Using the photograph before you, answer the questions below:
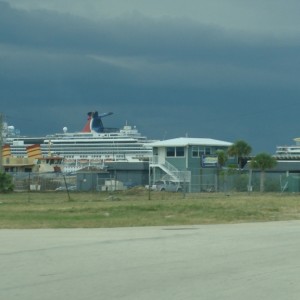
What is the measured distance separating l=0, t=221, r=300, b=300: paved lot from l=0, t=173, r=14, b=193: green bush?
47.9 m

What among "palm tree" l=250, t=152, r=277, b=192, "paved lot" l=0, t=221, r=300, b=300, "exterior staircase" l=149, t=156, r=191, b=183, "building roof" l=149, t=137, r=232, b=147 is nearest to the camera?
"paved lot" l=0, t=221, r=300, b=300

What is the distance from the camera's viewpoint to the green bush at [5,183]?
70812 mm

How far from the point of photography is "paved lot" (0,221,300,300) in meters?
11.5

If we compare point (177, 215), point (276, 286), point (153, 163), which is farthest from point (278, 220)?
point (153, 163)

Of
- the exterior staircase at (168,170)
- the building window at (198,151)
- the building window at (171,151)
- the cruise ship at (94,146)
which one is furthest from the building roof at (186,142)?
the cruise ship at (94,146)

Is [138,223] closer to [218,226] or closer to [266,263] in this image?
[218,226]

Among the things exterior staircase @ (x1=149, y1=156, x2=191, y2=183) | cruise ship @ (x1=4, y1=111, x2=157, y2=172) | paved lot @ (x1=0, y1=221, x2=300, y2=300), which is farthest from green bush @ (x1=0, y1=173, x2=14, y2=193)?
cruise ship @ (x1=4, y1=111, x2=157, y2=172)

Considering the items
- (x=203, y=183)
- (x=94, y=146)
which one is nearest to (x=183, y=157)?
(x=203, y=183)

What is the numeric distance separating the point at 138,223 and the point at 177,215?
13.9 feet

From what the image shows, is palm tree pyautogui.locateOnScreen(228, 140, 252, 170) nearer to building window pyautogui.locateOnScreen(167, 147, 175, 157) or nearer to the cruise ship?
building window pyautogui.locateOnScreen(167, 147, 175, 157)

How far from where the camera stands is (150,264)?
15.0 m

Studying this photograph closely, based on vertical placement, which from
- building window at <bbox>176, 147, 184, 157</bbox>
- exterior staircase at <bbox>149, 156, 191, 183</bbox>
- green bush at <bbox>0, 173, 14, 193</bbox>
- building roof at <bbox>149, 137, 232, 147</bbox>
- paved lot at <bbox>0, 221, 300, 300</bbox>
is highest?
building roof at <bbox>149, 137, 232, 147</bbox>

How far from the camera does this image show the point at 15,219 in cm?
2950

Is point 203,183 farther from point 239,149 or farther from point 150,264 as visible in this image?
point 150,264
